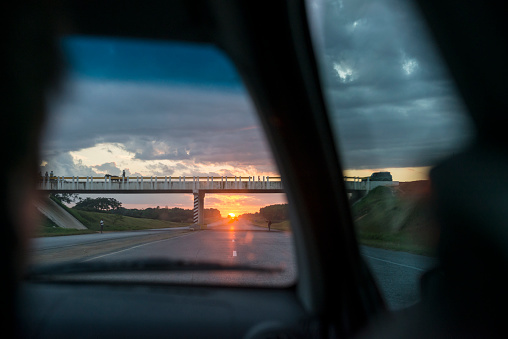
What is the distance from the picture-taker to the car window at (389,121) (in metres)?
1.77

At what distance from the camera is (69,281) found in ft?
12.0

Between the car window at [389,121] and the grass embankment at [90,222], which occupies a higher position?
the car window at [389,121]

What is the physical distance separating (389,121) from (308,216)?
906 millimetres

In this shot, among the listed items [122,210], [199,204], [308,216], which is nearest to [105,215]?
[122,210]

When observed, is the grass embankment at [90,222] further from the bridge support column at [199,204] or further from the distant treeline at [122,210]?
the bridge support column at [199,204]

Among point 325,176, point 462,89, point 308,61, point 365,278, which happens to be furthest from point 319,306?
point 462,89

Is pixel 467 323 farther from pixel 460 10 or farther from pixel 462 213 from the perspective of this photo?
pixel 460 10

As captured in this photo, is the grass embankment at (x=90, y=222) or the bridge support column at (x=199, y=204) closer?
the grass embankment at (x=90, y=222)

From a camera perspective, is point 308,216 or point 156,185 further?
point 156,185

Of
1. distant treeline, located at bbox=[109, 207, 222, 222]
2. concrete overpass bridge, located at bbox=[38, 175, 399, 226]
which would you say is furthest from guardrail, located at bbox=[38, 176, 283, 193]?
distant treeline, located at bbox=[109, 207, 222, 222]

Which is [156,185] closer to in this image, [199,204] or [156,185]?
[156,185]

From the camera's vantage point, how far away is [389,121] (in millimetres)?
2418

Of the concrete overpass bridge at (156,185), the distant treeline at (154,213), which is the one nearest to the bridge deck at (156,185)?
the concrete overpass bridge at (156,185)

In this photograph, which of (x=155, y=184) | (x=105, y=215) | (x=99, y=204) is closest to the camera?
(x=155, y=184)
